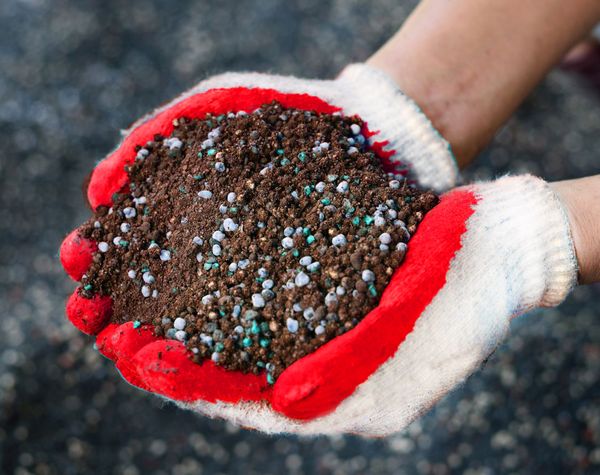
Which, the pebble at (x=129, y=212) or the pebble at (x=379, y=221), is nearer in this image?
the pebble at (x=379, y=221)

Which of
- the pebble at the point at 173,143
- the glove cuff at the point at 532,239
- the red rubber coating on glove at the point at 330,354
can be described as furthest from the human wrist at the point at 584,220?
the pebble at the point at 173,143

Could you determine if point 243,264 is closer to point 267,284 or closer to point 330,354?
point 267,284

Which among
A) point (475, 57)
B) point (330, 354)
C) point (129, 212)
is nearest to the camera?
point (330, 354)

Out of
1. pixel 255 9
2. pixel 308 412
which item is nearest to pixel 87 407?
pixel 308 412

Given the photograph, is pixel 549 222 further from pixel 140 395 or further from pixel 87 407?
pixel 87 407

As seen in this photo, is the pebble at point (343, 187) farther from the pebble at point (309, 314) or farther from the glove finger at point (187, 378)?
the glove finger at point (187, 378)

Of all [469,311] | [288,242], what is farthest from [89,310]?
[469,311]
